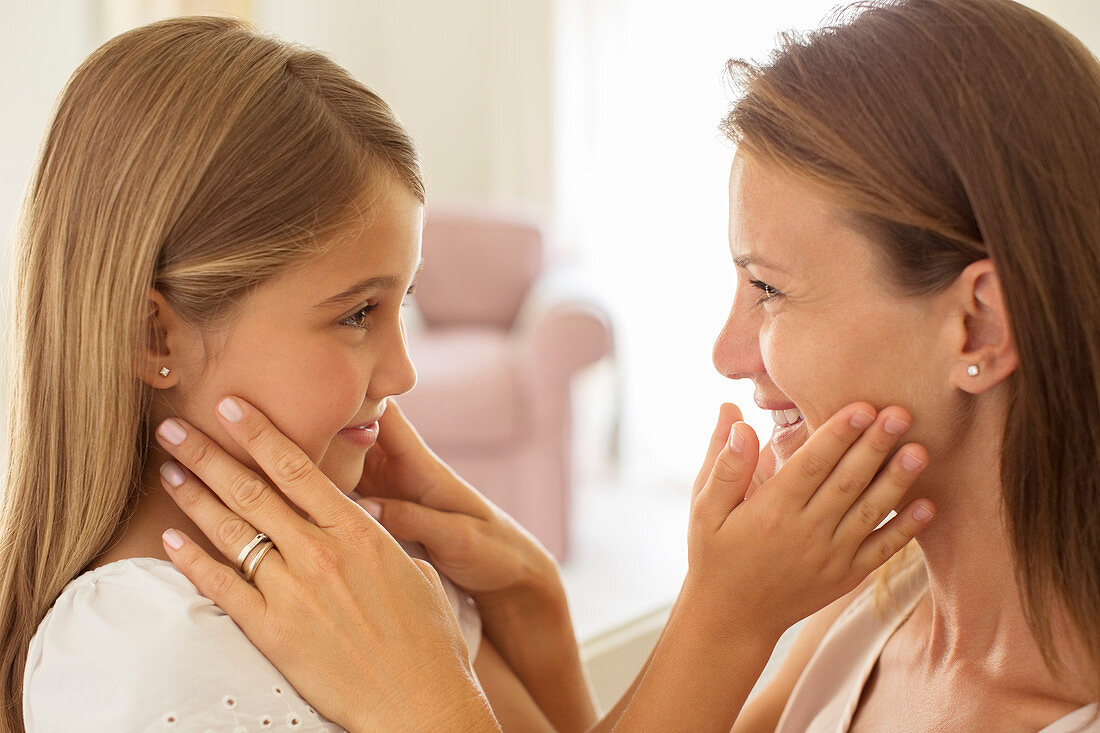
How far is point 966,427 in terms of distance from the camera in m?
1.07

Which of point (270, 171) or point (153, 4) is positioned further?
point (153, 4)

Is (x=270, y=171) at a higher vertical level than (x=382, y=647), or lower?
higher

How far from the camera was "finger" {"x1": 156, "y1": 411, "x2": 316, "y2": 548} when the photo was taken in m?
1.01

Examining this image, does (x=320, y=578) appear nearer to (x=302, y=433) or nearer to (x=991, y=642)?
(x=302, y=433)

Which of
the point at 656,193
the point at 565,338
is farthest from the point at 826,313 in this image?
the point at 656,193

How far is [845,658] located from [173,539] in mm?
801

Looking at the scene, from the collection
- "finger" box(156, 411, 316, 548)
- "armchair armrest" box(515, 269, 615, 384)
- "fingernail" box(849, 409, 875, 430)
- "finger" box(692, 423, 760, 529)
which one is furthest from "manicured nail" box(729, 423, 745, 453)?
"armchair armrest" box(515, 269, 615, 384)

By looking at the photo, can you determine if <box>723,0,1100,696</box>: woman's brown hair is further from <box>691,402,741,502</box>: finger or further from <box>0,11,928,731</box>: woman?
<box>691,402,741,502</box>: finger

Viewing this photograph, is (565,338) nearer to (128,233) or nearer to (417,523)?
(417,523)

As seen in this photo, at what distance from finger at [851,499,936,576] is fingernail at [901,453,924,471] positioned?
49 mm

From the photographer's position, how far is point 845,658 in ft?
4.25

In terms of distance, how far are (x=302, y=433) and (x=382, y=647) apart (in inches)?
9.4

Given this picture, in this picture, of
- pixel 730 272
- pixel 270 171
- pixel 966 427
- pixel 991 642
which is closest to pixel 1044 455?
pixel 966 427

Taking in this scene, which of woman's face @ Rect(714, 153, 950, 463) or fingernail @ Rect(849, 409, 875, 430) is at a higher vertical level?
woman's face @ Rect(714, 153, 950, 463)
